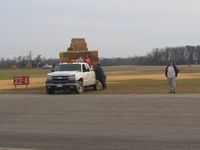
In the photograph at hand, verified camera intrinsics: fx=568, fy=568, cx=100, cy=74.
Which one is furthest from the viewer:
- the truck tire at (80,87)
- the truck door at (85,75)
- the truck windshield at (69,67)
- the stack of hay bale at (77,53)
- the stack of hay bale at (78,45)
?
the stack of hay bale at (78,45)

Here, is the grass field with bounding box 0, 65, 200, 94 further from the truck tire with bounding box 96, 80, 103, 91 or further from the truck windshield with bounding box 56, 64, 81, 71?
the truck windshield with bounding box 56, 64, 81, 71

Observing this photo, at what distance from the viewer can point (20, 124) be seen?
15867 millimetres

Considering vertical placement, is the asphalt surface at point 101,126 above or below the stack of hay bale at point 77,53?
below

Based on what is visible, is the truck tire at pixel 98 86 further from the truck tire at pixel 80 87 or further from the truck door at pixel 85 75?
the truck tire at pixel 80 87

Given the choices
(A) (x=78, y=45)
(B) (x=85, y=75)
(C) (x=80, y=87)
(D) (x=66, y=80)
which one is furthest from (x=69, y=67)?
(A) (x=78, y=45)

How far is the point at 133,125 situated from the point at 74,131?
1.94m

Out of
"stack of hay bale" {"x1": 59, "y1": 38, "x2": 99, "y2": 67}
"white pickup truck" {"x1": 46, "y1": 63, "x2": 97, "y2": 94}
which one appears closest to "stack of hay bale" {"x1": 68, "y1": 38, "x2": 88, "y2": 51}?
"stack of hay bale" {"x1": 59, "y1": 38, "x2": 99, "y2": 67}

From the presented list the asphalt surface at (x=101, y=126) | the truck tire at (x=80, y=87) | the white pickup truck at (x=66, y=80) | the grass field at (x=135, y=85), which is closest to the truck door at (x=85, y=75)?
the white pickup truck at (x=66, y=80)

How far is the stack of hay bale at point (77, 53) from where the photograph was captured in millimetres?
44281

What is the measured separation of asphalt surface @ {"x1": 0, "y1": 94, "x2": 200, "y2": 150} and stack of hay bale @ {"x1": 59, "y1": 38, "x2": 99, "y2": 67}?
21.1m

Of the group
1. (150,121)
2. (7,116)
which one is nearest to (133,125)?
(150,121)

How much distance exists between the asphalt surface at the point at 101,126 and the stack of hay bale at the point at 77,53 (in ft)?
69.3

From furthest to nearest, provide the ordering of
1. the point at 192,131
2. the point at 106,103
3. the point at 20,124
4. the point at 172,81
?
the point at 172,81 → the point at 106,103 → the point at 20,124 → the point at 192,131

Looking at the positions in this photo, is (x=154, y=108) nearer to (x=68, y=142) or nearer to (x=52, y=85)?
(x=68, y=142)
